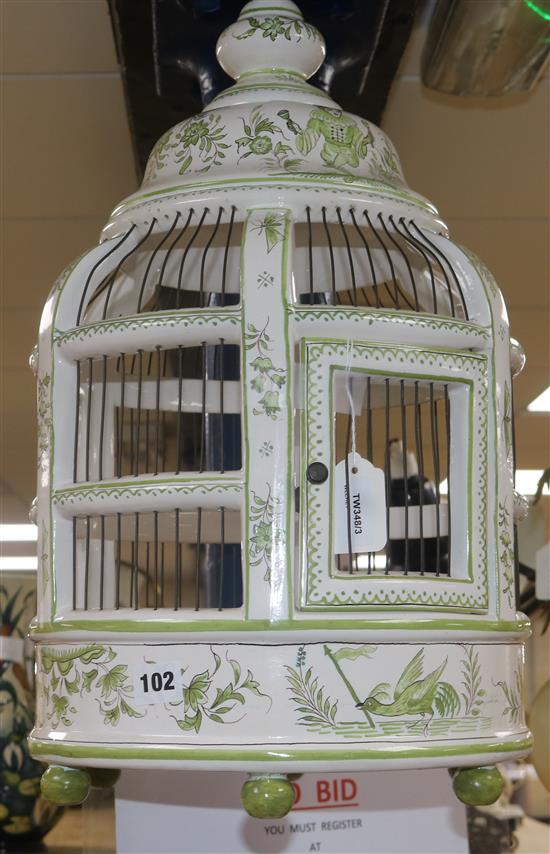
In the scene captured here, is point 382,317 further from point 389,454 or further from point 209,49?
point 209,49

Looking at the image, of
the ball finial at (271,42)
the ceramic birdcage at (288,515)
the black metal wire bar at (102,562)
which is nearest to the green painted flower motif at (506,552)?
the ceramic birdcage at (288,515)

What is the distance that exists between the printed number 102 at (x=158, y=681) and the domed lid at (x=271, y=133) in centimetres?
39

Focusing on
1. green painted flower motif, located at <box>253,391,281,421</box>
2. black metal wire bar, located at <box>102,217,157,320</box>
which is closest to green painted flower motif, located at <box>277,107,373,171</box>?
black metal wire bar, located at <box>102,217,157,320</box>

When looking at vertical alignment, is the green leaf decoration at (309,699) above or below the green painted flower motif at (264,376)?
below

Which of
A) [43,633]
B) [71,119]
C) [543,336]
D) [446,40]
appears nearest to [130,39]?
[446,40]

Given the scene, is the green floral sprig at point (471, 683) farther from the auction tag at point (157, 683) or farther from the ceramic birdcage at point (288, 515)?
the auction tag at point (157, 683)

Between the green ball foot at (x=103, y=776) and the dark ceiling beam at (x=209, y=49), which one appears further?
the dark ceiling beam at (x=209, y=49)

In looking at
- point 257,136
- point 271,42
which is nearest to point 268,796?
point 257,136

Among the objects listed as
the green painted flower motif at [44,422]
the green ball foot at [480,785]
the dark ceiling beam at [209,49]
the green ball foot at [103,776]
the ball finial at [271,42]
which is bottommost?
the green ball foot at [103,776]

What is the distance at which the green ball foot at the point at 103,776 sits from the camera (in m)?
0.96

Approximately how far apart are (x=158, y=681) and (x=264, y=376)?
0.75 feet

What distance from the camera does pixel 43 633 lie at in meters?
0.89

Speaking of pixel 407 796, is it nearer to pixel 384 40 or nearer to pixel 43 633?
pixel 43 633

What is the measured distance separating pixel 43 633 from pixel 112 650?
7 cm
